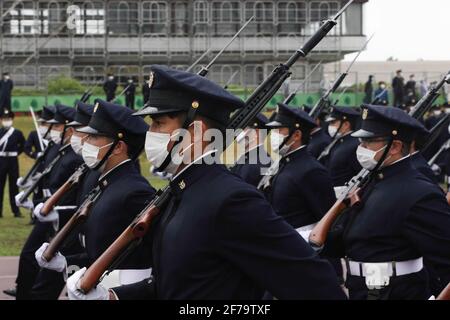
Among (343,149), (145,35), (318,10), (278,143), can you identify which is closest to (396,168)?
(278,143)

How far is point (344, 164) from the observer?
1284 centimetres

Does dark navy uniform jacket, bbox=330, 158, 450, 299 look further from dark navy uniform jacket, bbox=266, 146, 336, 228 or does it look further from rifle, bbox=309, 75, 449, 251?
dark navy uniform jacket, bbox=266, 146, 336, 228

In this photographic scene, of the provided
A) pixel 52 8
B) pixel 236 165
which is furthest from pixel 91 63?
pixel 236 165

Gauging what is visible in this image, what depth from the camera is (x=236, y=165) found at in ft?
38.1

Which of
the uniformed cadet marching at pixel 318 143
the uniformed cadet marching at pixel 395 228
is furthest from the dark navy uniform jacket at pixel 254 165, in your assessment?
the uniformed cadet marching at pixel 395 228

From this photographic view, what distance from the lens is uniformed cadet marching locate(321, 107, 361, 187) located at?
12753 mm

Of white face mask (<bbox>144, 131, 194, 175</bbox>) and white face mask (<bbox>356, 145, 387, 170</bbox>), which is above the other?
white face mask (<bbox>144, 131, 194, 175</bbox>)

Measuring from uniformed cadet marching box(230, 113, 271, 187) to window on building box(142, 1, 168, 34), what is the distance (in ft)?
103

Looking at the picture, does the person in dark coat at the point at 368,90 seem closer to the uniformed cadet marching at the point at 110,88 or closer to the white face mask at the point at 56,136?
the uniformed cadet marching at the point at 110,88

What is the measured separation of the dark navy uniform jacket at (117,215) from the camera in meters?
5.81

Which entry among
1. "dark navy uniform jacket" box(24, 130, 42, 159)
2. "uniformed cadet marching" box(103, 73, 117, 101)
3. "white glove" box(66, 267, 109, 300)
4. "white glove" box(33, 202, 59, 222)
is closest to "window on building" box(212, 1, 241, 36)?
"uniformed cadet marching" box(103, 73, 117, 101)

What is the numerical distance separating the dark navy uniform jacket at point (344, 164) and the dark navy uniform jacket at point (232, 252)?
892cm
